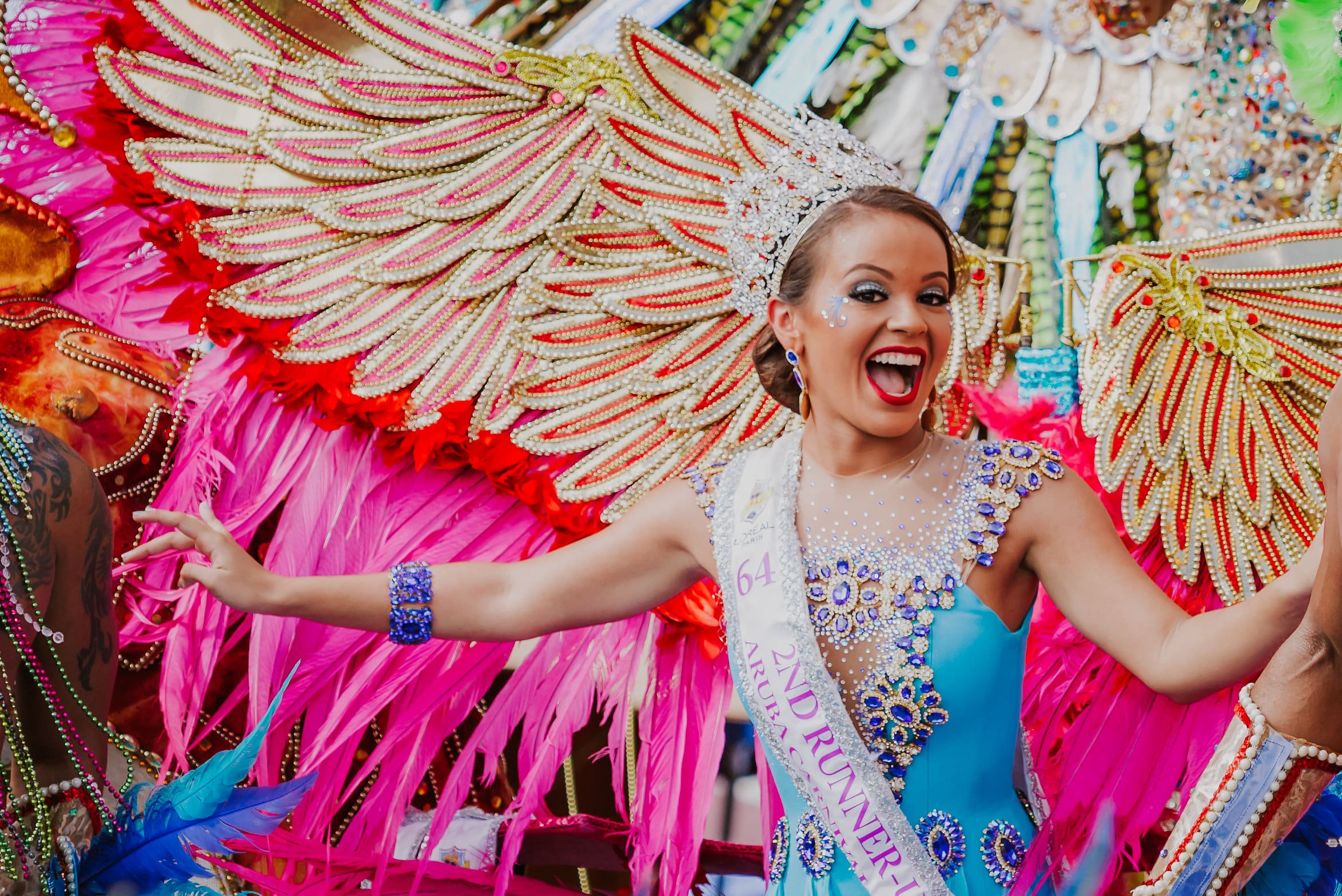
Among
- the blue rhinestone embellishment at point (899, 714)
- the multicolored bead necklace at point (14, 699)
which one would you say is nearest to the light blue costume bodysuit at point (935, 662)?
the blue rhinestone embellishment at point (899, 714)

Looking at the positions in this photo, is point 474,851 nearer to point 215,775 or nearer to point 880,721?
point 215,775

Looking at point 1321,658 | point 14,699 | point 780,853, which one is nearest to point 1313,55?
point 1321,658

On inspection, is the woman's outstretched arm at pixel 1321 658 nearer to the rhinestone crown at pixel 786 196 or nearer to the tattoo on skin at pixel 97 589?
the rhinestone crown at pixel 786 196

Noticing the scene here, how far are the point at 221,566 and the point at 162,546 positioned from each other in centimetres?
9

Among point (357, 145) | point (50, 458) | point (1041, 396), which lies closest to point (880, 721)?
point (1041, 396)

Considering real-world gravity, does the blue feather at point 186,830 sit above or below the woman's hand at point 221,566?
below

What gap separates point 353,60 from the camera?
2.59 m

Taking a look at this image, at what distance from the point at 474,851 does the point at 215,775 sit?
0.71 meters

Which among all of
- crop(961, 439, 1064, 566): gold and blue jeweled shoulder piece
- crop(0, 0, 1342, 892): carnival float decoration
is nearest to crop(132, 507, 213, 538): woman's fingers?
→ crop(0, 0, 1342, 892): carnival float decoration

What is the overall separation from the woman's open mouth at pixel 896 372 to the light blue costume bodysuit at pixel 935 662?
0.13 metres

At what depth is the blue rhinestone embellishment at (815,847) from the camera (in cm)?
185

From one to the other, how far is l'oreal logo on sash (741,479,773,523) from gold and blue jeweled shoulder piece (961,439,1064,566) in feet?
0.90

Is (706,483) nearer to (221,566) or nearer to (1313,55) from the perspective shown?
(221,566)

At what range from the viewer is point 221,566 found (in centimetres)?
202
